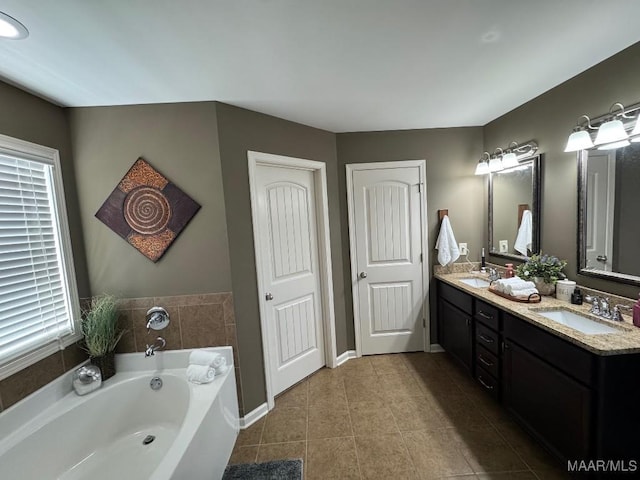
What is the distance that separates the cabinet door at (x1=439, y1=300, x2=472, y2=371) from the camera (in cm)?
235

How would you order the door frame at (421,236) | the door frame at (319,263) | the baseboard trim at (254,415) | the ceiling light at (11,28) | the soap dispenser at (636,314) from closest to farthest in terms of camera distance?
the ceiling light at (11,28)
the soap dispenser at (636,314)
the baseboard trim at (254,415)
the door frame at (319,263)
the door frame at (421,236)

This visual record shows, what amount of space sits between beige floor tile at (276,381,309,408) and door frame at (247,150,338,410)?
11 cm

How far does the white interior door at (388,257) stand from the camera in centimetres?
283

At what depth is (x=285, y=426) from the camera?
6.62 feet

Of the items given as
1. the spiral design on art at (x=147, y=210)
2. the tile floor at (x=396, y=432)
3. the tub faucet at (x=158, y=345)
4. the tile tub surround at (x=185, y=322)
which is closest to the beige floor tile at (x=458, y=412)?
the tile floor at (x=396, y=432)

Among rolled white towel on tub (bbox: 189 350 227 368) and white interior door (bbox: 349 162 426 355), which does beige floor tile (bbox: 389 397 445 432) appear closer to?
white interior door (bbox: 349 162 426 355)

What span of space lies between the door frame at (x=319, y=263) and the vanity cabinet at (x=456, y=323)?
1150 mm

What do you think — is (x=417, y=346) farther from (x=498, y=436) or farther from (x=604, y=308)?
(x=604, y=308)

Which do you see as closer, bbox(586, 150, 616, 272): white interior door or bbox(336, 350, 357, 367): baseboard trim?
bbox(586, 150, 616, 272): white interior door

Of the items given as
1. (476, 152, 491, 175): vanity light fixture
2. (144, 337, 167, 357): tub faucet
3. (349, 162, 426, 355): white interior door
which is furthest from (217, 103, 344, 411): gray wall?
(476, 152, 491, 175): vanity light fixture

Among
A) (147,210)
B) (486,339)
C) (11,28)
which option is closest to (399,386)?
(486,339)

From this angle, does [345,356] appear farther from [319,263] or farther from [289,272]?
[289,272]

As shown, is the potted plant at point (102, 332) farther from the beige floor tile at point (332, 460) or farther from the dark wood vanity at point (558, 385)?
the dark wood vanity at point (558, 385)

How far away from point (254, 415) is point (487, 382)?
1.85 metres
